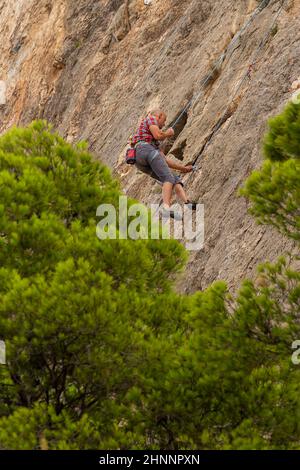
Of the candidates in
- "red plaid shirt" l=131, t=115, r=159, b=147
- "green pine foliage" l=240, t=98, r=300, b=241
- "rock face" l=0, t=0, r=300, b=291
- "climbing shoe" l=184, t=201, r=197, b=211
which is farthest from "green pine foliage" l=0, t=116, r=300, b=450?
"climbing shoe" l=184, t=201, r=197, b=211

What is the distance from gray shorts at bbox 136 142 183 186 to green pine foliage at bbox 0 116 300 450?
5431mm

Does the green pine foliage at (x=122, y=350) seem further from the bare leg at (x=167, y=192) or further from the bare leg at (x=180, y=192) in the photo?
the bare leg at (x=180, y=192)

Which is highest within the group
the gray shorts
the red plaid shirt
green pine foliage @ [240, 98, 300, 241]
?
the red plaid shirt

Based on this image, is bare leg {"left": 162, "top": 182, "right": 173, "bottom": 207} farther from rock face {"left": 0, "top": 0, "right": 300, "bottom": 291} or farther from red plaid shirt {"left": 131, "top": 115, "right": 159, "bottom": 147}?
rock face {"left": 0, "top": 0, "right": 300, "bottom": 291}

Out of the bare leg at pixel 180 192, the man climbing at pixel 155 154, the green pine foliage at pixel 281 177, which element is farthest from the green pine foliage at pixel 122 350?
the bare leg at pixel 180 192

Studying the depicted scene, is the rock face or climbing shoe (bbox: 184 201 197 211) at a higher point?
the rock face

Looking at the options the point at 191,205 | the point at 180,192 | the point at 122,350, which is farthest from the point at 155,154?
the point at 122,350

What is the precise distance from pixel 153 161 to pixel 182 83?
848cm

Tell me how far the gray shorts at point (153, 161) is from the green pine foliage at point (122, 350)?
214 inches

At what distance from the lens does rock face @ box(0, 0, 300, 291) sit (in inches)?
685

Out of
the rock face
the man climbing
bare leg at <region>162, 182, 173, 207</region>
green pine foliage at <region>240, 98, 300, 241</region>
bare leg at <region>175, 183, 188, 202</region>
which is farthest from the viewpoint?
the rock face

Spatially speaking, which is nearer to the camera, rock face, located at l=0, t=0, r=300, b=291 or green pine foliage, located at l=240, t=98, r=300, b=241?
green pine foliage, located at l=240, t=98, r=300, b=241

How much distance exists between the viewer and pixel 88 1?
3878 centimetres
